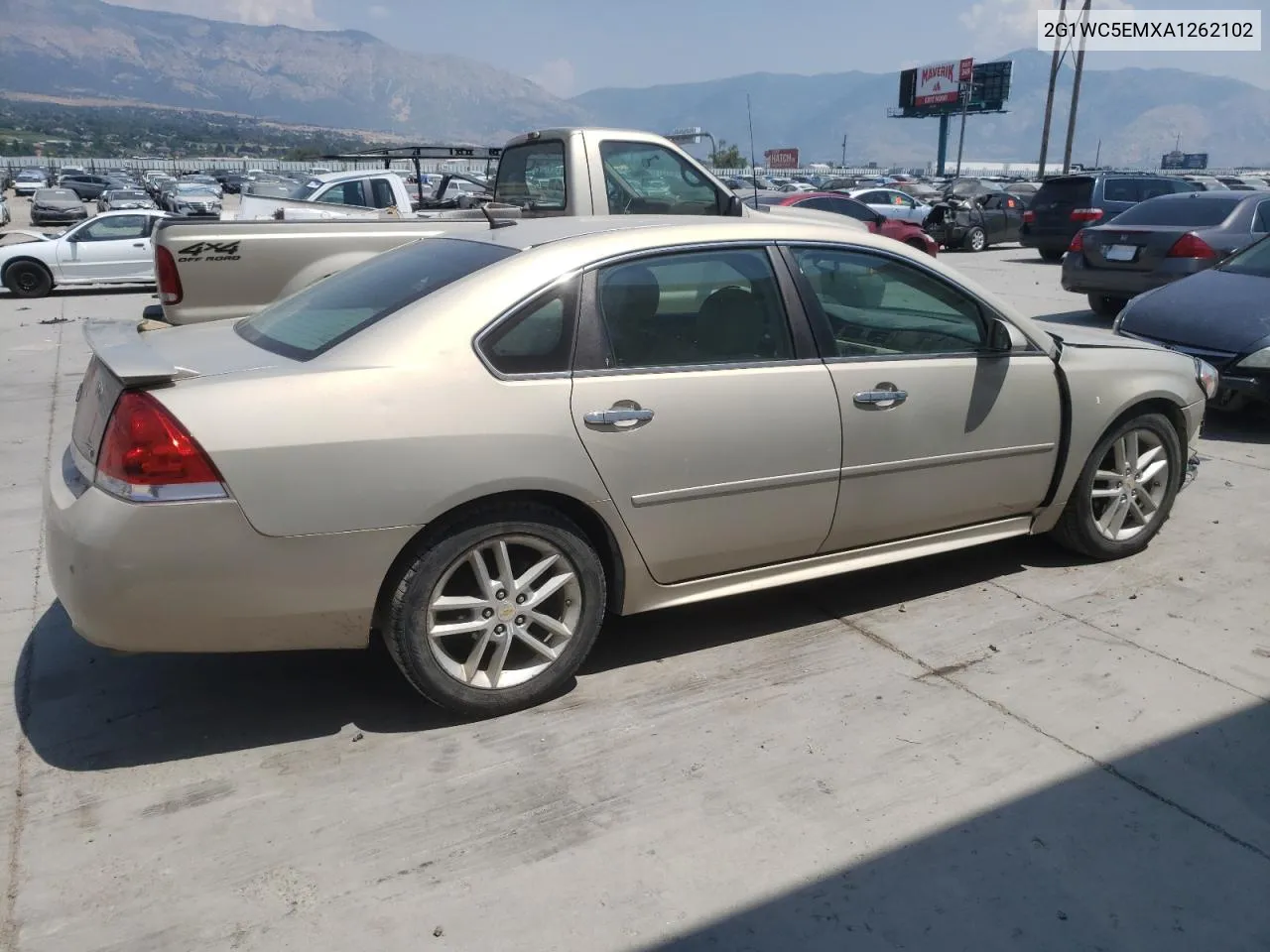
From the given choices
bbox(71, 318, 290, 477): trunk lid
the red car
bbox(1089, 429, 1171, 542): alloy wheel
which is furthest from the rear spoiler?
the red car

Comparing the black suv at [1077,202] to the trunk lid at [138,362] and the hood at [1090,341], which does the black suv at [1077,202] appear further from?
the trunk lid at [138,362]

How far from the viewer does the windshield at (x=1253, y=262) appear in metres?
7.76

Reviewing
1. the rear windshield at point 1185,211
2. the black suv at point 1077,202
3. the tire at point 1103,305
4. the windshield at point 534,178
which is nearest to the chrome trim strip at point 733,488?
the windshield at point 534,178

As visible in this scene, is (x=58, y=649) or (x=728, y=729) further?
(x=58, y=649)

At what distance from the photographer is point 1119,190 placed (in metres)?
18.8

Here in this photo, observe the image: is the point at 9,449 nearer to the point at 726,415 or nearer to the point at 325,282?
the point at 325,282

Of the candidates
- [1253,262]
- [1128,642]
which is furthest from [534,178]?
[1128,642]

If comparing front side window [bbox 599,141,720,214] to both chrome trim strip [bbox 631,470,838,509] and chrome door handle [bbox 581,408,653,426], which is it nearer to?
chrome trim strip [bbox 631,470,838,509]

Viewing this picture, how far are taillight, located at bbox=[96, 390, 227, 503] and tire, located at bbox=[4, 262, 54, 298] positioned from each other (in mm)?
15683

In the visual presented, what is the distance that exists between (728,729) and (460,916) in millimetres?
1141

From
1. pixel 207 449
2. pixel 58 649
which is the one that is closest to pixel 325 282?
pixel 207 449

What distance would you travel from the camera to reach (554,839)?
2812 millimetres

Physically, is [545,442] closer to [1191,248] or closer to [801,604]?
[801,604]

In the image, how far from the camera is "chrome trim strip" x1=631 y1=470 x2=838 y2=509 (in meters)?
3.46
